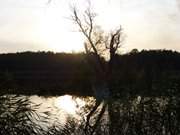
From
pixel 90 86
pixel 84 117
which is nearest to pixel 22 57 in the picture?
pixel 90 86

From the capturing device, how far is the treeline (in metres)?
14.9

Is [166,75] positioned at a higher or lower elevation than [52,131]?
higher

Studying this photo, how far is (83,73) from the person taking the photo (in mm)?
49750

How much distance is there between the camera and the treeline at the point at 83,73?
14928mm

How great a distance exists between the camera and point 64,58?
3681 inches

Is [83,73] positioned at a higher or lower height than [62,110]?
higher

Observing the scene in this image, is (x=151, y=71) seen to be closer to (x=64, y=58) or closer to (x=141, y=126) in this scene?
(x=141, y=126)

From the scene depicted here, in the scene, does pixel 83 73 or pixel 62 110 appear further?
pixel 83 73

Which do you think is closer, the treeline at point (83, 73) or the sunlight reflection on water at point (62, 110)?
the treeline at point (83, 73)

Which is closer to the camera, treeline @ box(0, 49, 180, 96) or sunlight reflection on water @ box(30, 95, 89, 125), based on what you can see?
treeline @ box(0, 49, 180, 96)

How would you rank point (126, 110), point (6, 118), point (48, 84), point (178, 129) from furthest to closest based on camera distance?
point (48, 84), point (126, 110), point (178, 129), point (6, 118)

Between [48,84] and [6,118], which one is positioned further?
[48,84]

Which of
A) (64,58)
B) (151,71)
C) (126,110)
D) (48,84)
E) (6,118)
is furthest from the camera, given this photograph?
(64,58)

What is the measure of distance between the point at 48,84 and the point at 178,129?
172 feet
